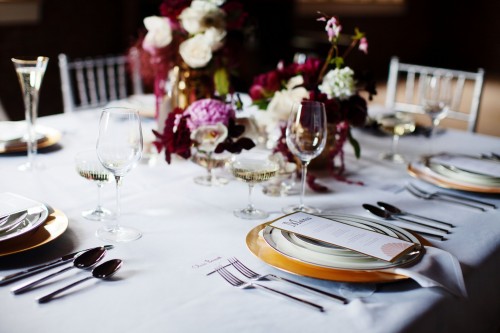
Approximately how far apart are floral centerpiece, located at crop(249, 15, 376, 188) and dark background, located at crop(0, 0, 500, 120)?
0.65 ft

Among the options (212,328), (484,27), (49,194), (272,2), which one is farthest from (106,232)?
(484,27)

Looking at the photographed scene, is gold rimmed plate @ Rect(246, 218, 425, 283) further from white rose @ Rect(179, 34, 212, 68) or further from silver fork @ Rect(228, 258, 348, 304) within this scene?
white rose @ Rect(179, 34, 212, 68)

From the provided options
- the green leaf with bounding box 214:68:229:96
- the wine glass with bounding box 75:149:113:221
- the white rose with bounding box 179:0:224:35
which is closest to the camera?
the wine glass with bounding box 75:149:113:221

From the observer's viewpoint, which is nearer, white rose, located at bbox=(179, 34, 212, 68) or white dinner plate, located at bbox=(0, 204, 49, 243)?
white dinner plate, located at bbox=(0, 204, 49, 243)

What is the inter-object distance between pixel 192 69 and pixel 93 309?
1048mm

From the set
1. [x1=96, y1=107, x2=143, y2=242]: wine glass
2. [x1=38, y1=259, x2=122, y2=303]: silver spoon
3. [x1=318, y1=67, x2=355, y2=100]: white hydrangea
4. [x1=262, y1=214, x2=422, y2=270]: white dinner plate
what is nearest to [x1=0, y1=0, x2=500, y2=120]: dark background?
[x1=318, y1=67, x2=355, y2=100]: white hydrangea

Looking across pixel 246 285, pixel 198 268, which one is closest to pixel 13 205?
pixel 198 268

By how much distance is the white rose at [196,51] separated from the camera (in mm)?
1638

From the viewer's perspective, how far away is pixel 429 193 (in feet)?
4.82

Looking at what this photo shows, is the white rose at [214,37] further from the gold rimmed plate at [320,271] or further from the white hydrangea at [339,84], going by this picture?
the gold rimmed plate at [320,271]

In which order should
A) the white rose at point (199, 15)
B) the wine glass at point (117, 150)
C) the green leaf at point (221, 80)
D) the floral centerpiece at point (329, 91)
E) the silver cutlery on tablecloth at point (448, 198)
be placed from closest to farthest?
the wine glass at point (117, 150) → the silver cutlery on tablecloth at point (448, 198) → the floral centerpiece at point (329, 91) → the white rose at point (199, 15) → the green leaf at point (221, 80)

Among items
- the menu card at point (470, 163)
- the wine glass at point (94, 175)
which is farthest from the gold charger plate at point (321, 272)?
the menu card at point (470, 163)

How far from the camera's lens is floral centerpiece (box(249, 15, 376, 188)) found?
59.4 inches

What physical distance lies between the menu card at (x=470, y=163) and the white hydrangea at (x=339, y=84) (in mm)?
365
